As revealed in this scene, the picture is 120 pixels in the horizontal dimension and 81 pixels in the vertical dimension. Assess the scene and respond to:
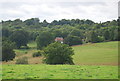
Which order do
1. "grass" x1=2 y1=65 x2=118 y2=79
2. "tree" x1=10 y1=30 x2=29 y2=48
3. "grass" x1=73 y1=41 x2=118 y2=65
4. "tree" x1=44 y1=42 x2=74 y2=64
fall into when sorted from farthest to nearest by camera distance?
"tree" x1=10 y1=30 x2=29 y2=48 → "grass" x1=73 y1=41 x2=118 y2=65 → "tree" x1=44 y1=42 x2=74 y2=64 → "grass" x1=2 y1=65 x2=118 y2=79

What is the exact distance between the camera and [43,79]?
40.1ft

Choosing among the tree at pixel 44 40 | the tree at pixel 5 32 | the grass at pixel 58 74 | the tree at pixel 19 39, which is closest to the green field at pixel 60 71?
the grass at pixel 58 74

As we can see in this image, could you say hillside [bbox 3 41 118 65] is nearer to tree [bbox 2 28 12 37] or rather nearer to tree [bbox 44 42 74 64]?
tree [bbox 44 42 74 64]

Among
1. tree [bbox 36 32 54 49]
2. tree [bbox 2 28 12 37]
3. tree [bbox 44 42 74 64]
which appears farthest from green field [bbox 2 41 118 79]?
tree [bbox 2 28 12 37]

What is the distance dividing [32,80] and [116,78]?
200 inches

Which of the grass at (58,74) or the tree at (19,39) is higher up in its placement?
the grass at (58,74)

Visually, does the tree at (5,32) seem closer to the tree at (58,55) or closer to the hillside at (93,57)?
the hillside at (93,57)

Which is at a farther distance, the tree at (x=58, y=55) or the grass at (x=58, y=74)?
the tree at (x=58, y=55)

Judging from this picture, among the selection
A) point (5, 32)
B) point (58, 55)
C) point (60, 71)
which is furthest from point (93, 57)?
point (5, 32)

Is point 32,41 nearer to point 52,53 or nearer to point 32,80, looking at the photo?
point 52,53

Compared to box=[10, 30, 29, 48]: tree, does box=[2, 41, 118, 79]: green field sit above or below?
above

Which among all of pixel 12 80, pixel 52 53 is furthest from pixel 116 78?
pixel 52 53

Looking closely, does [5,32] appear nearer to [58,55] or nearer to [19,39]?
[19,39]

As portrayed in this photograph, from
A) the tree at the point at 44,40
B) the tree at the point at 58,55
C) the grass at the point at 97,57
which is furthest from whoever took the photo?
the tree at the point at 44,40
